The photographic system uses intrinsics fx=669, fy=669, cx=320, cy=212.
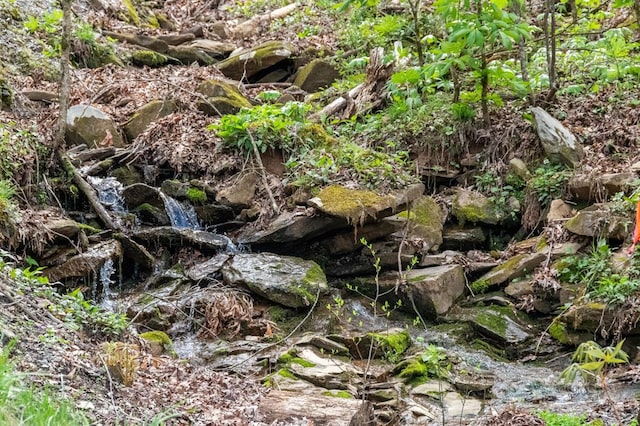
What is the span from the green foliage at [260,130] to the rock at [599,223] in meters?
3.89

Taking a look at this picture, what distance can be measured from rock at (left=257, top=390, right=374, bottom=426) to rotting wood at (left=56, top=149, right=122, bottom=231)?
4313 mm

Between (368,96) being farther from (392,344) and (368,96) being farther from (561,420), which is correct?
(561,420)

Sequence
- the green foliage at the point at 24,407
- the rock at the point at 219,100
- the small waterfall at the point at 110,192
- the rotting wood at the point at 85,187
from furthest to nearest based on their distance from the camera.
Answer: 1. the rock at the point at 219,100
2. the small waterfall at the point at 110,192
3. the rotting wood at the point at 85,187
4. the green foliage at the point at 24,407

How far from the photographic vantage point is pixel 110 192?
9.20 metres

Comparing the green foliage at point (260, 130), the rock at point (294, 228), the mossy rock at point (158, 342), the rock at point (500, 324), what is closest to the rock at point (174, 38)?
the green foliage at point (260, 130)

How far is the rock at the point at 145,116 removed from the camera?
33.2ft

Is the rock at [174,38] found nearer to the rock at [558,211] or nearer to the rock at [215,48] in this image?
the rock at [215,48]

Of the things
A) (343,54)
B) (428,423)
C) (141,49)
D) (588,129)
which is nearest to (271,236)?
(428,423)

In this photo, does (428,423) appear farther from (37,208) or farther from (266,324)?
(37,208)

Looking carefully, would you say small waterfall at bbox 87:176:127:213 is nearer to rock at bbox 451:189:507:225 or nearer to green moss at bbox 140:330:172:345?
green moss at bbox 140:330:172:345

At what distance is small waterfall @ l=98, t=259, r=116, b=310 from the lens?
26.0 ft

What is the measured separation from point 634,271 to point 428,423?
2957mm

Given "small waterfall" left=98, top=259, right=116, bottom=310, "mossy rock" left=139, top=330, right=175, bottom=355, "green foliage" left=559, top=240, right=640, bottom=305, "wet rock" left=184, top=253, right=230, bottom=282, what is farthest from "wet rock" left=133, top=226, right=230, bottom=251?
"green foliage" left=559, top=240, right=640, bottom=305

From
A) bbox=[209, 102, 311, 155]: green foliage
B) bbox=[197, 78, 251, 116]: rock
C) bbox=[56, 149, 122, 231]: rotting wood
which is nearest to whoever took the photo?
bbox=[56, 149, 122, 231]: rotting wood
